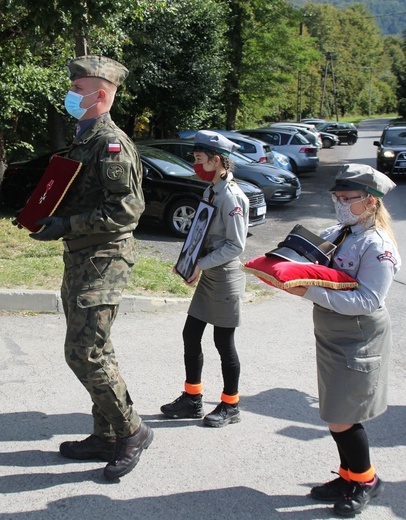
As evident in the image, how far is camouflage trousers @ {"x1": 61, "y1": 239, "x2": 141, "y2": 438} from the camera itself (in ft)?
11.2

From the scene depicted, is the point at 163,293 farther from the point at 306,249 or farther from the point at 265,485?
the point at 306,249

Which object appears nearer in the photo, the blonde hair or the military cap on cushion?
the military cap on cushion

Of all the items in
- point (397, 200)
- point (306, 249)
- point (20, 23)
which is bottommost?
point (397, 200)

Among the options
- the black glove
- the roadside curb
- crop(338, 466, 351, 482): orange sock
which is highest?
the black glove

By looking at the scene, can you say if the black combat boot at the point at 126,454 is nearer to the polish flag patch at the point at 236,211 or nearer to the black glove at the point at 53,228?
the black glove at the point at 53,228

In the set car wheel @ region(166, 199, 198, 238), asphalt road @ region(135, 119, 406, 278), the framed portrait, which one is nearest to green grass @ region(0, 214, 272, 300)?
asphalt road @ region(135, 119, 406, 278)

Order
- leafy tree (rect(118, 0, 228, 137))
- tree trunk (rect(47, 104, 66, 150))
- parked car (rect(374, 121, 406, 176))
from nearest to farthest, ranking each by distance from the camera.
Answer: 1. tree trunk (rect(47, 104, 66, 150))
2. leafy tree (rect(118, 0, 228, 137))
3. parked car (rect(374, 121, 406, 176))

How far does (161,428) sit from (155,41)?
17.8m

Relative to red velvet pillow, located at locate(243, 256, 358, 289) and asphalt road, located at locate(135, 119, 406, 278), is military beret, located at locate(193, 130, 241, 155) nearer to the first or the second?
red velvet pillow, located at locate(243, 256, 358, 289)

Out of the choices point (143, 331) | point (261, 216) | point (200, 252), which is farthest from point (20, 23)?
point (200, 252)

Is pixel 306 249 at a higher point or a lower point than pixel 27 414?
higher

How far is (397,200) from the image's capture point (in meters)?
17.3

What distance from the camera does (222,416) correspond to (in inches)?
167

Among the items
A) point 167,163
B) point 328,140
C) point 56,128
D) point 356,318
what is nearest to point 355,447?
point 356,318
